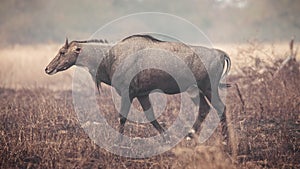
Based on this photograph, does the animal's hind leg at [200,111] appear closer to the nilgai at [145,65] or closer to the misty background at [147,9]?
the nilgai at [145,65]

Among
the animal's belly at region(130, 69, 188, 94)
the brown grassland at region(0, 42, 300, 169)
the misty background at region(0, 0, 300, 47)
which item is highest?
the misty background at region(0, 0, 300, 47)

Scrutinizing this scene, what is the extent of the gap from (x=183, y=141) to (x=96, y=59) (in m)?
1.86

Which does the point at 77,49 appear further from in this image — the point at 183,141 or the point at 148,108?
the point at 183,141

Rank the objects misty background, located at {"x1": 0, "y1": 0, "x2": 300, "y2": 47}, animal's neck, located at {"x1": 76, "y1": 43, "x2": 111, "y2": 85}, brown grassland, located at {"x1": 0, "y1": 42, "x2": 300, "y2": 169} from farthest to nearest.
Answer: misty background, located at {"x1": 0, "y1": 0, "x2": 300, "y2": 47}
animal's neck, located at {"x1": 76, "y1": 43, "x2": 111, "y2": 85}
brown grassland, located at {"x1": 0, "y1": 42, "x2": 300, "y2": 169}

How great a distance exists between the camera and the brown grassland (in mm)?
5609

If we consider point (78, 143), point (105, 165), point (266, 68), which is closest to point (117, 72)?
point (78, 143)

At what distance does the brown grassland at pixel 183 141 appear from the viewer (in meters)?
5.61

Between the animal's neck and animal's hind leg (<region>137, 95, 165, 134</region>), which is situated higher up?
the animal's neck

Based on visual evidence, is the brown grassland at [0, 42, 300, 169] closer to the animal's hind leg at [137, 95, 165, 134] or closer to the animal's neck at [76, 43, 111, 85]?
the animal's hind leg at [137, 95, 165, 134]

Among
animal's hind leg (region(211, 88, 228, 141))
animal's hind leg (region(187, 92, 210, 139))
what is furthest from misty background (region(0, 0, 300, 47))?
animal's hind leg (region(211, 88, 228, 141))

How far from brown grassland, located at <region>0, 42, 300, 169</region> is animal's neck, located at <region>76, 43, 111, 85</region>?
96 cm

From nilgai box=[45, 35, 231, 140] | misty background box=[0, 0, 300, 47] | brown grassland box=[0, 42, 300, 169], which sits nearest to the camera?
brown grassland box=[0, 42, 300, 169]

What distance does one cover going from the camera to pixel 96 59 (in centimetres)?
696

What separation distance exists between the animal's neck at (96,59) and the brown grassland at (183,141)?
37.9 inches
